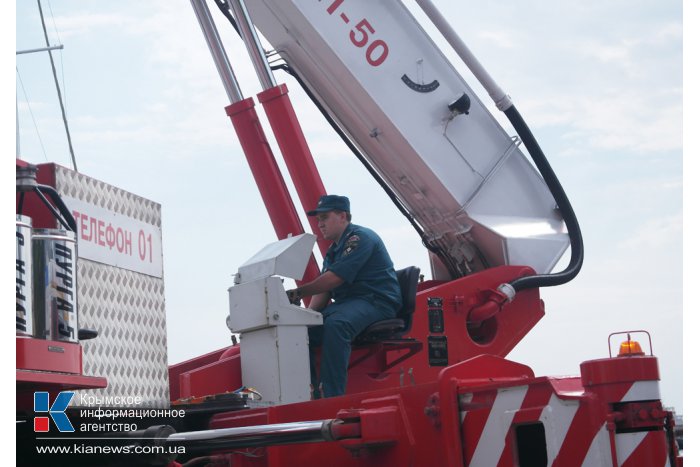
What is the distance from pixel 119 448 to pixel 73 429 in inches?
7.9

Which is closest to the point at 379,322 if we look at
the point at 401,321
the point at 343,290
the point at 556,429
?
the point at 401,321

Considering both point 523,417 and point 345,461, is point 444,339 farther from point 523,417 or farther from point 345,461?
point 523,417

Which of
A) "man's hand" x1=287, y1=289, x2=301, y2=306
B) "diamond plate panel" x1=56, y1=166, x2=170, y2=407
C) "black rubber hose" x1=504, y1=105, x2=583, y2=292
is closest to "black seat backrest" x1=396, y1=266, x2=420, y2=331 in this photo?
"man's hand" x1=287, y1=289, x2=301, y2=306

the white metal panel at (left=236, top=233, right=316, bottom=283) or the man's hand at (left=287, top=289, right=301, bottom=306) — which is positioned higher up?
the white metal panel at (left=236, top=233, right=316, bottom=283)

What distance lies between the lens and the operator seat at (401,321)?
578 centimetres

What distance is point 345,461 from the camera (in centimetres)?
411

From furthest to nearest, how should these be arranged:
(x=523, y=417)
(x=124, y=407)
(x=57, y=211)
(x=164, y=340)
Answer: (x=164, y=340)
(x=124, y=407)
(x=57, y=211)
(x=523, y=417)

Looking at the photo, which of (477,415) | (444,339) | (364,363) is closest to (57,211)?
(477,415)

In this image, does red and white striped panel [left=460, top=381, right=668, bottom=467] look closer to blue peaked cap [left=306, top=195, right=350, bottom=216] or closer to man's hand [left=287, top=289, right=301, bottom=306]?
man's hand [left=287, top=289, right=301, bottom=306]

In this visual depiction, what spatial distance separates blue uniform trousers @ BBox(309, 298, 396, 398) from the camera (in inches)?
217

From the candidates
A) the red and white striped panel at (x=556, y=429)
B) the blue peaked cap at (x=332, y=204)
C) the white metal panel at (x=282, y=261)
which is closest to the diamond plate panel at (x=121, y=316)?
the white metal panel at (x=282, y=261)

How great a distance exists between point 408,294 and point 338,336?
2.17 ft

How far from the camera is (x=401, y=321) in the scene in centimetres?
587

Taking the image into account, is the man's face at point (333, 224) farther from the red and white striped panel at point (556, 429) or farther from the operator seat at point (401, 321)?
the red and white striped panel at point (556, 429)
